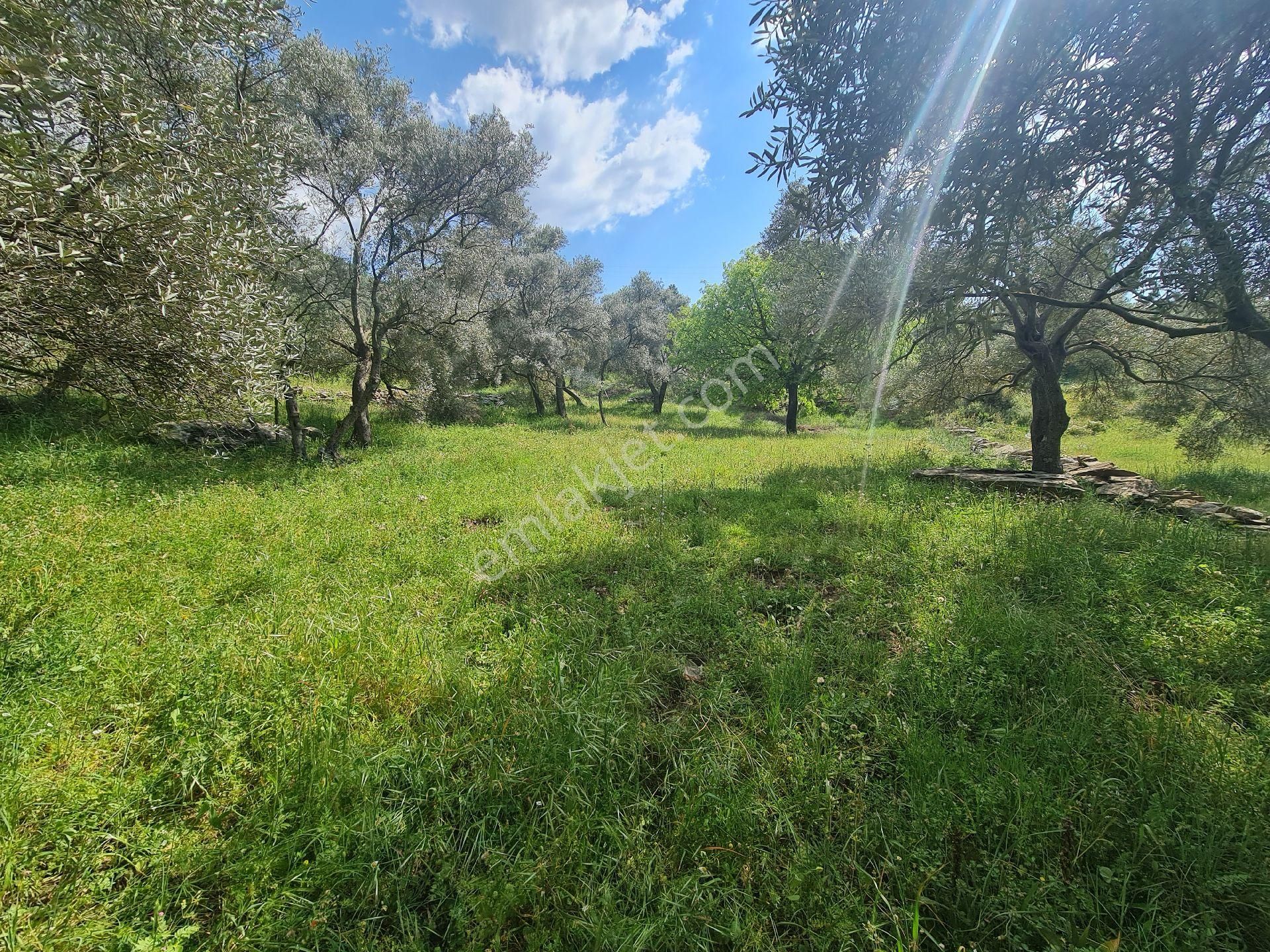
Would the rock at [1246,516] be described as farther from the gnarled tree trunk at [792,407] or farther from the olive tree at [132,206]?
the gnarled tree trunk at [792,407]

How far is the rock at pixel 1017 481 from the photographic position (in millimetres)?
7433

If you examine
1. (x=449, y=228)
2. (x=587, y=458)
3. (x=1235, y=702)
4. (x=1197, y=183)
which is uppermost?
(x=449, y=228)

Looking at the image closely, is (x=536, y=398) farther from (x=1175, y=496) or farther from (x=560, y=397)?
(x=1175, y=496)

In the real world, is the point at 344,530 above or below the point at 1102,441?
below

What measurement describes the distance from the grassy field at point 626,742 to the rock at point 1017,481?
207 cm

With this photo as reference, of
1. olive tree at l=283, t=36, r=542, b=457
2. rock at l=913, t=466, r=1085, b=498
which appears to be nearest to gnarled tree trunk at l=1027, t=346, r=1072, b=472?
rock at l=913, t=466, r=1085, b=498

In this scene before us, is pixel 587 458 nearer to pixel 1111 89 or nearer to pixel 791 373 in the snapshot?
pixel 1111 89

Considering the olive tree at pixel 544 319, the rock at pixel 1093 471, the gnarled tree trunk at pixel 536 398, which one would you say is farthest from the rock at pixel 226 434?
the rock at pixel 1093 471

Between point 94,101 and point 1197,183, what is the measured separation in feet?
36.1

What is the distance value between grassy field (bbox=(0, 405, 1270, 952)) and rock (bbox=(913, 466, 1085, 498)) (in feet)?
6.78

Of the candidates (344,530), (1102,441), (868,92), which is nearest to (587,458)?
(344,530)

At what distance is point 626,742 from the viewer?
2.77 meters

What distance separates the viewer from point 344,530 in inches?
229

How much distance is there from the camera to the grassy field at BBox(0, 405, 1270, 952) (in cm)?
184
